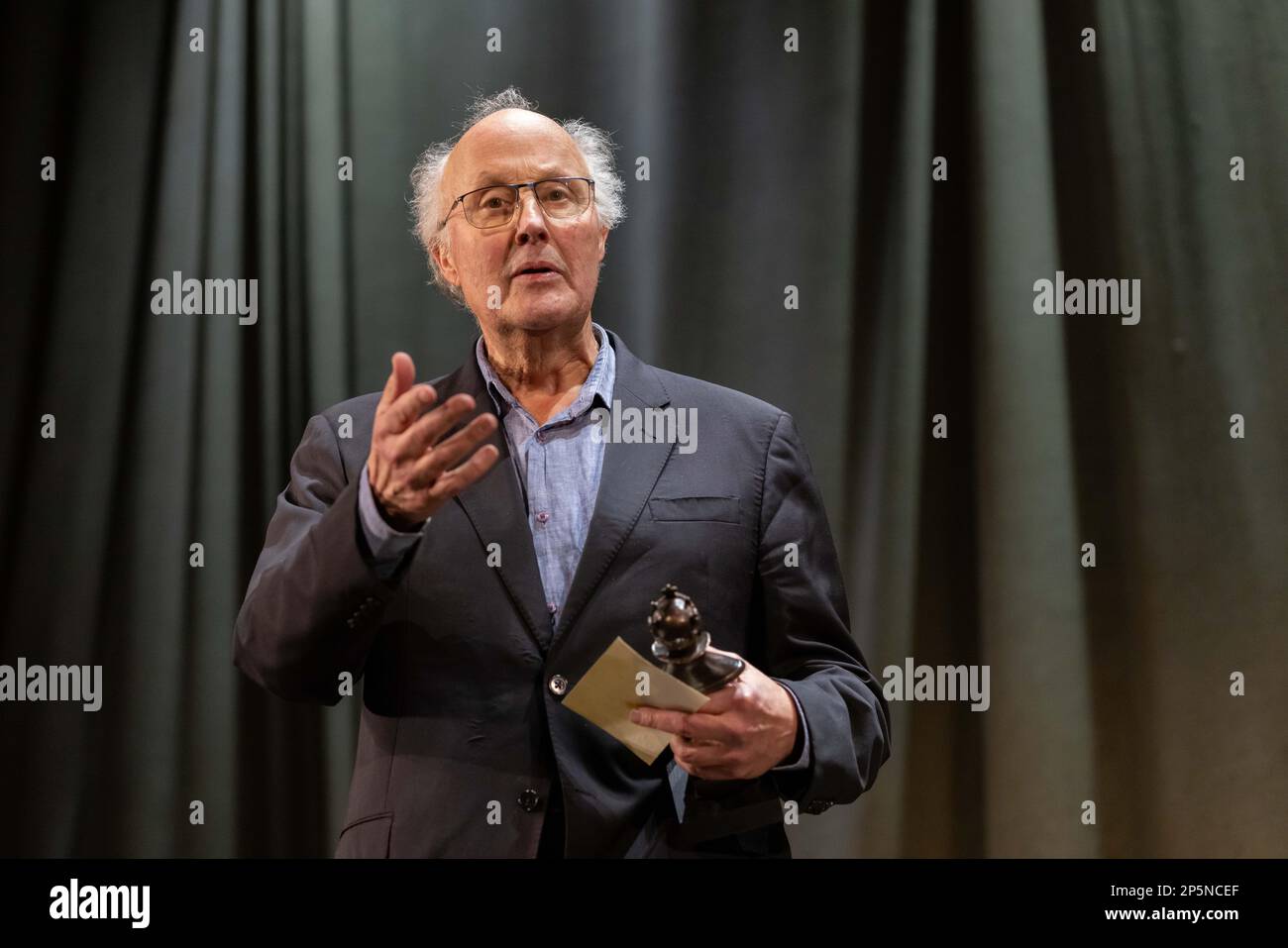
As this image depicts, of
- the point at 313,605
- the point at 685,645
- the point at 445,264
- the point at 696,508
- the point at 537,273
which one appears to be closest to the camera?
Result: the point at 685,645

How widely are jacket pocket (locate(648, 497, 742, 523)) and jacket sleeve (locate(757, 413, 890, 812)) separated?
52 millimetres

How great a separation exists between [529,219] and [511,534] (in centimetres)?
51

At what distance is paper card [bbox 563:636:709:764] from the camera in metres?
1.33

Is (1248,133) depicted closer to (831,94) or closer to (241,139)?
(831,94)

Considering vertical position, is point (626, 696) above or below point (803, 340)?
below

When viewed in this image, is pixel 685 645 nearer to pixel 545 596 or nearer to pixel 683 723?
pixel 683 723

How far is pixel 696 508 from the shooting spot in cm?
166

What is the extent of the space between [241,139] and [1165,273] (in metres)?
2.01

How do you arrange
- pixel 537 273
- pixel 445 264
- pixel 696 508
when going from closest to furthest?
pixel 696 508 → pixel 537 273 → pixel 445 264

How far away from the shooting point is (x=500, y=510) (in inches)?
63.4

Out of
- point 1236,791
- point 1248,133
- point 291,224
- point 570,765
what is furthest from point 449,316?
point 1236,791

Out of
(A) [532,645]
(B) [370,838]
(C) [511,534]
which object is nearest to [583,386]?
(C) [511,534]

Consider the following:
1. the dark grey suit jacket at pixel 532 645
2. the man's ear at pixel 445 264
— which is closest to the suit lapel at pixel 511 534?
the dark grey suit jacket at pixel 532 645

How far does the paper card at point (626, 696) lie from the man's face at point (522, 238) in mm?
613
